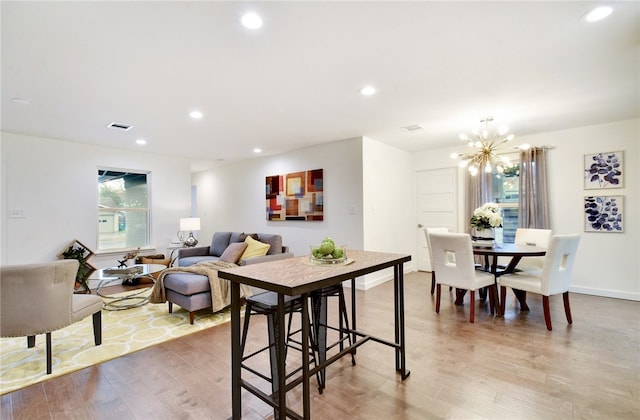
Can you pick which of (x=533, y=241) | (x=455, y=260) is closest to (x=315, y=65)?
(x=455, y=260)

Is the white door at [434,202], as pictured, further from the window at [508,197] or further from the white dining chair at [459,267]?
the white dining chair at [459,267]

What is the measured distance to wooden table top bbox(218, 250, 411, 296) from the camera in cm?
143

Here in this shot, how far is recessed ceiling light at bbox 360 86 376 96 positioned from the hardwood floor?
242cm

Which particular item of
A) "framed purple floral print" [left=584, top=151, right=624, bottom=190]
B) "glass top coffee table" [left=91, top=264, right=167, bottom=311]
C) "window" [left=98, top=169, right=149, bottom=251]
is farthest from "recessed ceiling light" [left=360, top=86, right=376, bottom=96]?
"window" [left=98, top=169, right=149, bottom=251]

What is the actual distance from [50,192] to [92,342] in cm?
319

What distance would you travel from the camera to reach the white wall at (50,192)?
170 inches

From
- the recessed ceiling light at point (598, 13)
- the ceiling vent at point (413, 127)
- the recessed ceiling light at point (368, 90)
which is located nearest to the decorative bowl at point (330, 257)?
the recessed ceiling light at point (368, 90)

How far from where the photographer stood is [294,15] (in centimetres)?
179

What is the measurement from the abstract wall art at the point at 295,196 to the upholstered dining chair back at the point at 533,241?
300 centimetres

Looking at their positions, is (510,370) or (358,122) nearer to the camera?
(510,370)

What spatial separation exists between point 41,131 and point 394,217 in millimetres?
5665

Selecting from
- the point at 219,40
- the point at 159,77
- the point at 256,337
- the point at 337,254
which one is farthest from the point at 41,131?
the point at 337,254

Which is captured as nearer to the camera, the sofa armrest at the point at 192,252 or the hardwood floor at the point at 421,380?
the hardwood floor at the point at 421,380

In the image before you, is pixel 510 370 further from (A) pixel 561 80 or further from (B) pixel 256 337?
(A) pixel 561 80
